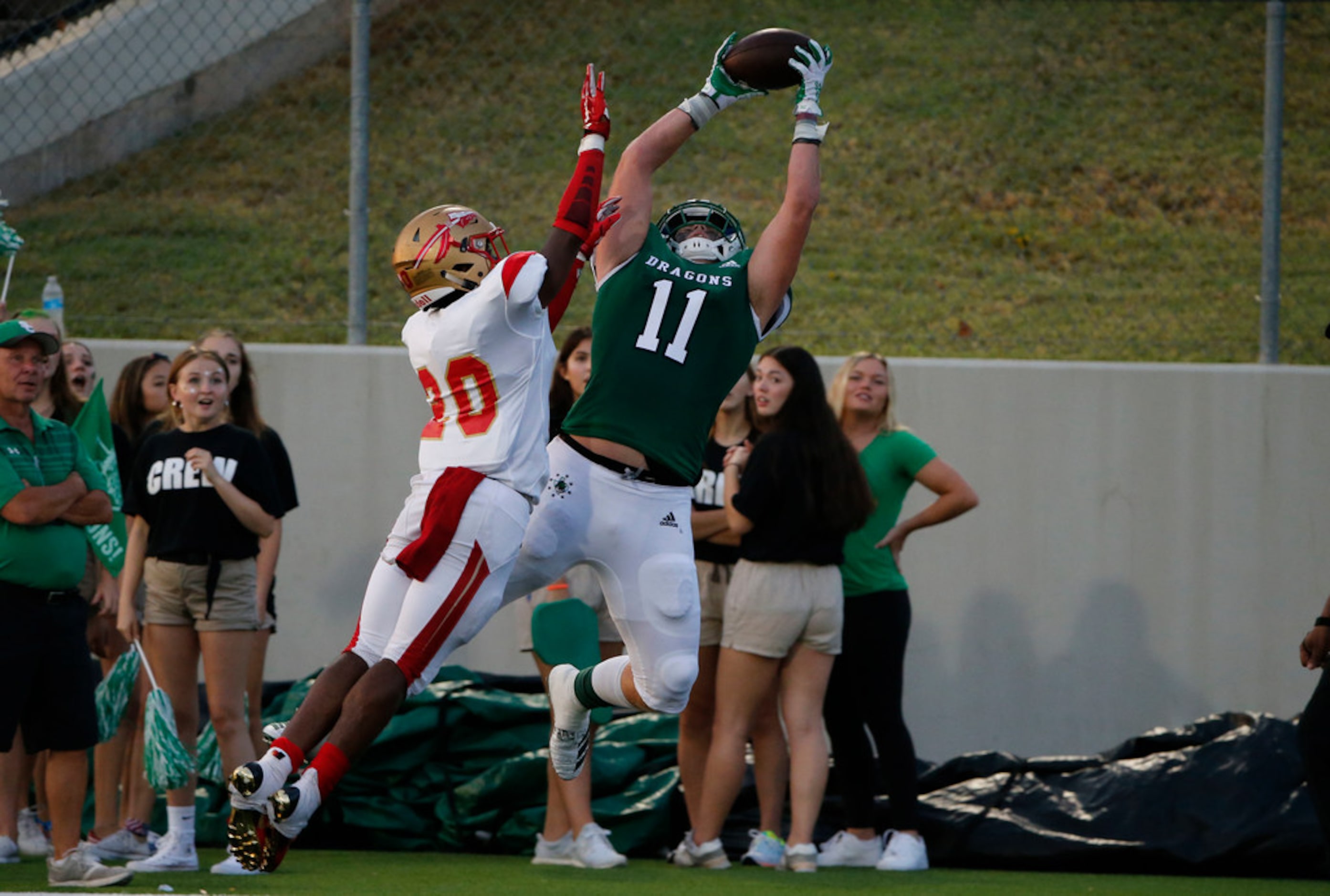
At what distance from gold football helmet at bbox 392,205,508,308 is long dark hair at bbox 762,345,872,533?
2482 millimetres

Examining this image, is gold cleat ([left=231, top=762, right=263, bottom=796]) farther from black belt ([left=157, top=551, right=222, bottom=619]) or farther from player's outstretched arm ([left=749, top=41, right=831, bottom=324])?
black belt ([left=157, top=551, right=222, bottom=619])

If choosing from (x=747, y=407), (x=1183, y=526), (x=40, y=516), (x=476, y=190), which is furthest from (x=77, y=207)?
(x=1183, y=526)

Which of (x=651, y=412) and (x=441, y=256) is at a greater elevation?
(x=441, y=256)

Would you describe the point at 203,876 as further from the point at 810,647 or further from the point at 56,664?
the point at 810,647

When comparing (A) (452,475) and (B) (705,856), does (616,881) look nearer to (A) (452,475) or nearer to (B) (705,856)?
(B) (705,856)

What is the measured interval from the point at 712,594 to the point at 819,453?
2.99 feet

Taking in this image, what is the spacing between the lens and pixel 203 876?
6.53 m

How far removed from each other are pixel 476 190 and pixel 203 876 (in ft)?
15.3

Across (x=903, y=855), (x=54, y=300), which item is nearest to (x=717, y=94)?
(x=903, y=855)

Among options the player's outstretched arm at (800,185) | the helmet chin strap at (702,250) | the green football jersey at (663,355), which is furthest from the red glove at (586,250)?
the player's outstretched arm at (800,185)

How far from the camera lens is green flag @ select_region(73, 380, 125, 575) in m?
7.02

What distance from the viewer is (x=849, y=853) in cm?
709

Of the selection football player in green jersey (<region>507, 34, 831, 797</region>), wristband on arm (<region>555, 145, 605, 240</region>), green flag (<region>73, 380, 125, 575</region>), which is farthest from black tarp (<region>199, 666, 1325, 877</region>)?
wristband on arm (<region>555, 145, 605, 240</region>)

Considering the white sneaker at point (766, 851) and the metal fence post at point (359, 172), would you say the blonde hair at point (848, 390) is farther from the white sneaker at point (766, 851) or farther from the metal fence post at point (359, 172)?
the metal fence post at point (359, 172)
